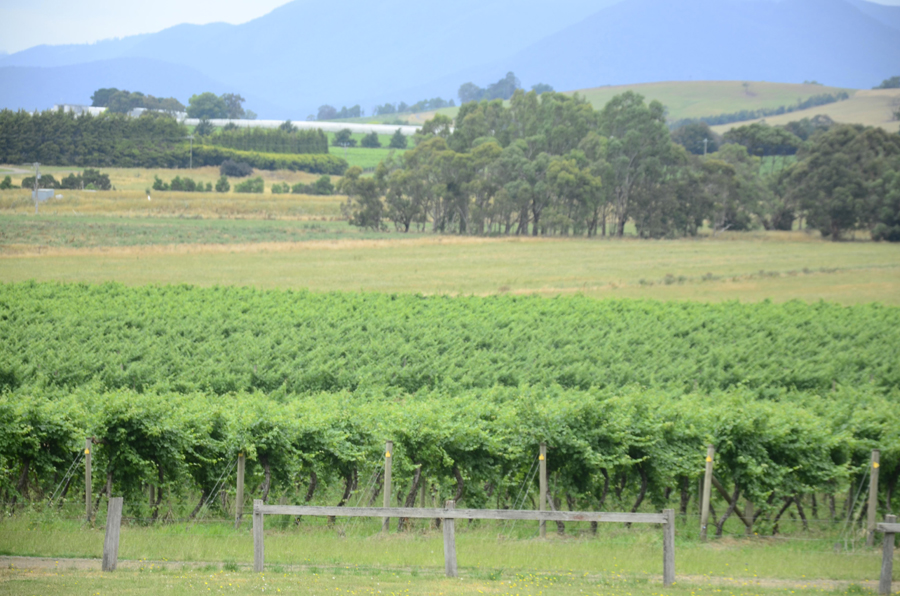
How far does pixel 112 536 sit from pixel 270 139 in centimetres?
10481

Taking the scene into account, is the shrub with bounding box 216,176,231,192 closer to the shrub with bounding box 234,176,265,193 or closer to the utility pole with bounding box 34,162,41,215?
the shrub with bounding box 234,176,265,193

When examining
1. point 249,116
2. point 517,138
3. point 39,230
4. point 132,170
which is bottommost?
point 39,230

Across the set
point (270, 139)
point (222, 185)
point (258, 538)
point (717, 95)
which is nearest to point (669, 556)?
point (258, 538)

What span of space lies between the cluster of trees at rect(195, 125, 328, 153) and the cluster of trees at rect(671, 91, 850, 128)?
8097 cm

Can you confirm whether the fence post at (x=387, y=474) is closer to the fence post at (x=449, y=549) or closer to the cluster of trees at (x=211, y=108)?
the fence post at (x=449, y=549)

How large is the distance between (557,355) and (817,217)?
57.2 metres

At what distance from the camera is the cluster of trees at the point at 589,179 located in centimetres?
6925

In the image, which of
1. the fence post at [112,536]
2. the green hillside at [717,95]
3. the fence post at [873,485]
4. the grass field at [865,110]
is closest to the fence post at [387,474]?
the fence post at [112,536]

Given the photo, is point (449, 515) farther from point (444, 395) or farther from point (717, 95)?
point (717, 95)

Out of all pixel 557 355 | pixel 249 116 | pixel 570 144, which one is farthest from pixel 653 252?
pixel 249 116

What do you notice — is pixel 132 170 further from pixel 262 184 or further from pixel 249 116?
pixel 249 116

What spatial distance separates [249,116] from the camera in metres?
152

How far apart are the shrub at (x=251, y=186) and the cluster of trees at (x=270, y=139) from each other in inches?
451

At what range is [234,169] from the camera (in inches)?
3625
